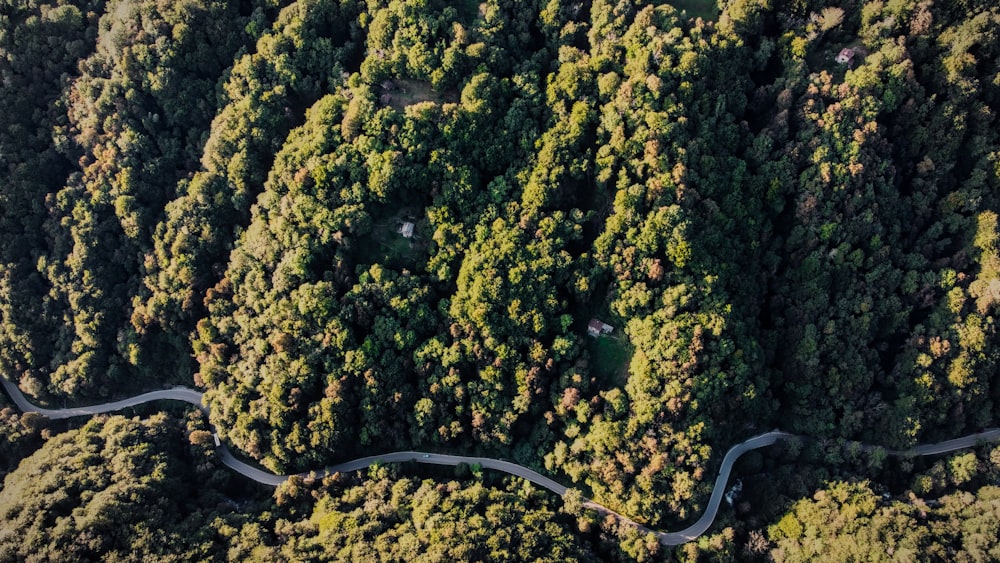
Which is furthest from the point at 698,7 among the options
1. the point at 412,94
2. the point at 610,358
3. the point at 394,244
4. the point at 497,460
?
the point at 497,460

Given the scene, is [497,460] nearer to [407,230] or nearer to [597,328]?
[597,328]

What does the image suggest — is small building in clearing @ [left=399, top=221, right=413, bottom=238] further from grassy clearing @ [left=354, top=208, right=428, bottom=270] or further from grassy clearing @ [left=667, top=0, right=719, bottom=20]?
grassy clearing @ [left=667, top=0, right=719, bottom=20]

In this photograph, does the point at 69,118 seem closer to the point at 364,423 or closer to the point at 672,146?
the point at 364,423

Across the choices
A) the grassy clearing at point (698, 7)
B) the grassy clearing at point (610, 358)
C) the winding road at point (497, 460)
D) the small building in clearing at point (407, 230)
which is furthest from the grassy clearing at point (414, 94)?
the winding road at point (497, 460)

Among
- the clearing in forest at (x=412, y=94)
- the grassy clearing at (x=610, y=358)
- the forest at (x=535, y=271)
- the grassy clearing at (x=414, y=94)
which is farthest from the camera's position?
the grassy clearing at (x=414, y=94)

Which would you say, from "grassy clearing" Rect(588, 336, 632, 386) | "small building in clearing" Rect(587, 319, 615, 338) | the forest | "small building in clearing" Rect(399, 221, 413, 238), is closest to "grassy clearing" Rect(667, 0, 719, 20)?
the forest

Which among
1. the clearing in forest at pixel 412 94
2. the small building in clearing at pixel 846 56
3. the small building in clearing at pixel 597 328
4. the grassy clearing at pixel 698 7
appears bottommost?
the small building in clearing at pixel 597 328

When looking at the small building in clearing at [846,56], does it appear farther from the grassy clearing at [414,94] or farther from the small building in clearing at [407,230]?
the small building in clearing at [407,230]
